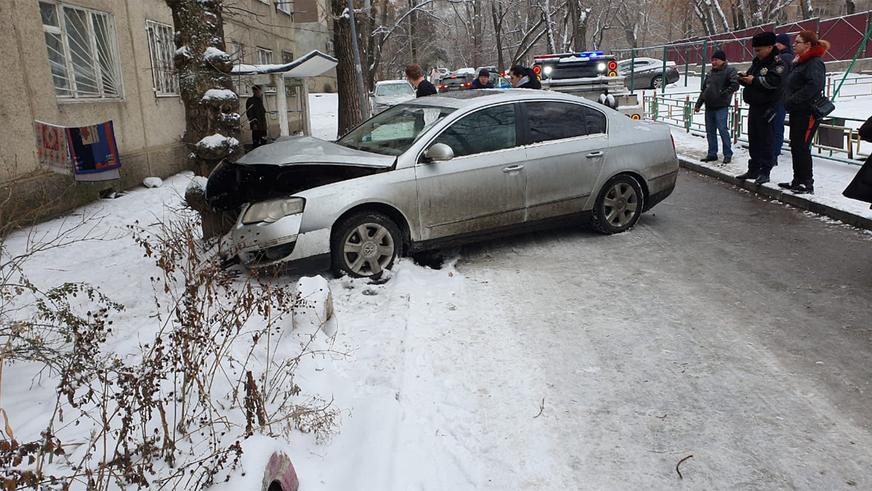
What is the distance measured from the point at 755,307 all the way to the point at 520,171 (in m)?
2.46

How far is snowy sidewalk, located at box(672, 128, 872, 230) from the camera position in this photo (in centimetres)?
749

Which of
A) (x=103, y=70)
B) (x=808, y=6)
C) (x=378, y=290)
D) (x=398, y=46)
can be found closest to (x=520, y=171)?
(x=378, y=290)

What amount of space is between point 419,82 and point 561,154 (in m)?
3.82

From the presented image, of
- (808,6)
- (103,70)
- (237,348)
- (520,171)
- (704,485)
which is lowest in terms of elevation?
(704,485)

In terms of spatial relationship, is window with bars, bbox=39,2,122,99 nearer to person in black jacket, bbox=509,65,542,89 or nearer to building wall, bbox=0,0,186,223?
building wall, bbox=0,0,186,223

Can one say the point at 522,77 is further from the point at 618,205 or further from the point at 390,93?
the point at 390,93

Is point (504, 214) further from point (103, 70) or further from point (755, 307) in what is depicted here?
point (103, 70)

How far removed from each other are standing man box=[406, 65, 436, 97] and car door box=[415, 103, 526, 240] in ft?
11.1

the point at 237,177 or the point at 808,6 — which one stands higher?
the point at 808,6

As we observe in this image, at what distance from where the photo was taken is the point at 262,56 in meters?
23.8

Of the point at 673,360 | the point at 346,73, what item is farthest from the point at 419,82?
the point at 673,360

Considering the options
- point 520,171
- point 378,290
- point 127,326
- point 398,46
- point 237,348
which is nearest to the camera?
point 237,348

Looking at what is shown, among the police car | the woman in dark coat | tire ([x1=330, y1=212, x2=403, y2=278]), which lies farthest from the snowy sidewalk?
tire ([x1=330, y1=212, x2=403, y2=278])

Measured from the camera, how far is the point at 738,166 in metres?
11.0
